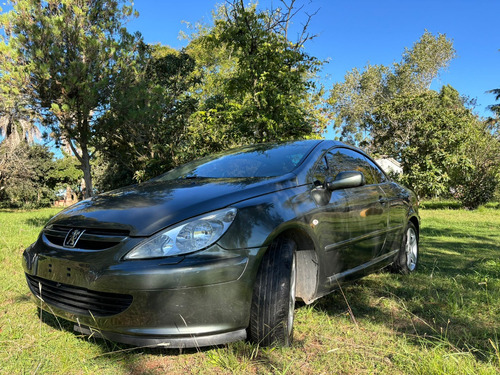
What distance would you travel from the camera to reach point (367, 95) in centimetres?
3766

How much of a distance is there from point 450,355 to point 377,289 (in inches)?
61.8

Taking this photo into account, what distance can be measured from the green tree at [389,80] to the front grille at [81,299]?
1130 inches

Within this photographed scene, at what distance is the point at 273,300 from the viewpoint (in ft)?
6.98

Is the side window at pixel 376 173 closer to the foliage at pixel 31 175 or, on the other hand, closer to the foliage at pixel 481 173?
the foliage at pixel 481 173

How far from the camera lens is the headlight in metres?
1.94

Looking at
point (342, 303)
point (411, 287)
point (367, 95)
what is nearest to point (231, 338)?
point (342, 303)

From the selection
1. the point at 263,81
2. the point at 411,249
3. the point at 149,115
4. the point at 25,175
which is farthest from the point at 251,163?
the point at 25,175

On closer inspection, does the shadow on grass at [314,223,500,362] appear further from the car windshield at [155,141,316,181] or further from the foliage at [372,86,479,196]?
the foliage at [372,86,479,196]

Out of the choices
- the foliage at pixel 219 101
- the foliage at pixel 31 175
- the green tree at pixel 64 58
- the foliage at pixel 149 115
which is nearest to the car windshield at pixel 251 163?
the foliage at pixel 219 101

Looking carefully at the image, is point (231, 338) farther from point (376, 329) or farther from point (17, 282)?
point (17, 282)

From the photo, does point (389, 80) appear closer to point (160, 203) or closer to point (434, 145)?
point (434, 145)

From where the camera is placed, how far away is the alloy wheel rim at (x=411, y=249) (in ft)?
14.2

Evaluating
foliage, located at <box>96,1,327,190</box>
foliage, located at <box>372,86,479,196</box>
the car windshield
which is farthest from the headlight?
foliage, located at <box>372,86,479,196</box>

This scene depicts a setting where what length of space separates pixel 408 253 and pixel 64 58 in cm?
896
